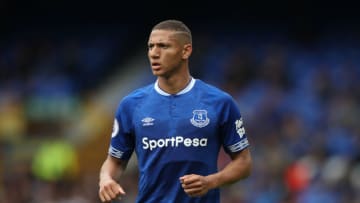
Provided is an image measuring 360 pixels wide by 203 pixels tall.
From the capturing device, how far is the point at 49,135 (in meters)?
15.7

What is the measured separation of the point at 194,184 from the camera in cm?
616

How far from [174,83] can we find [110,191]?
88 cm

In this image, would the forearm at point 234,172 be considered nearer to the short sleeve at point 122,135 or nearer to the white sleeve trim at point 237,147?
the white sleeve trim at point 237,147

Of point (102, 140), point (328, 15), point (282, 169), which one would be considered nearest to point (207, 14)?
point (328, 15)

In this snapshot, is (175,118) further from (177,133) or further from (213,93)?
(213,93)

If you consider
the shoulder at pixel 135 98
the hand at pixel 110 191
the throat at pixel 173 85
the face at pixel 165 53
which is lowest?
the hand at pixel 110 191

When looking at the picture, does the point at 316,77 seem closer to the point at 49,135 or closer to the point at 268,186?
the point at 268,186

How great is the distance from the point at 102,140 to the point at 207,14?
3309mm

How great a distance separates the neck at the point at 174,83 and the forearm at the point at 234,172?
1.91 ft

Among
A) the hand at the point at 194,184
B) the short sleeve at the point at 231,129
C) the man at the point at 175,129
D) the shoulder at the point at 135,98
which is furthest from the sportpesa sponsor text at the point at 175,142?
the hand at the point at 194,184

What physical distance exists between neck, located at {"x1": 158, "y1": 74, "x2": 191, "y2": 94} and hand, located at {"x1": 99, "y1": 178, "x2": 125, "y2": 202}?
74cm

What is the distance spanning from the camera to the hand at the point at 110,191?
249 inches

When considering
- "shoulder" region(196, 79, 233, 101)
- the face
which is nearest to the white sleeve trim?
"shoulder" region(196, 79, 233, 101)

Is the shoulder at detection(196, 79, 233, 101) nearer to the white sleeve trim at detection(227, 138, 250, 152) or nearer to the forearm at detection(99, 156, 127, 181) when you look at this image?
the white sleeve trim at detection(227, 138, 250, 152)
